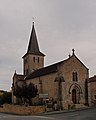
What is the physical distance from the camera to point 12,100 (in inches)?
2453

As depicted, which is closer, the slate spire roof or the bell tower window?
the bell tower window

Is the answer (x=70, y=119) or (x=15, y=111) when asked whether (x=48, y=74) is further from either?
(x=70, y=119)

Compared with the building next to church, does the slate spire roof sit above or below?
above

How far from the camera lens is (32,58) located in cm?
6656

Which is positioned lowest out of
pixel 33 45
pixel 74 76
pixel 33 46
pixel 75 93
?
pixel 75 93

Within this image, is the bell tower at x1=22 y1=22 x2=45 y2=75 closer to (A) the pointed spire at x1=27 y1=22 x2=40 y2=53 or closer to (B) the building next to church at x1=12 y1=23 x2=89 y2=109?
(A) the pointed spire at x1=27 y1=22 x2=40 y2=53

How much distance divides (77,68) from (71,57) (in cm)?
258

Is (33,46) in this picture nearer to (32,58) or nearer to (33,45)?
(33,45)

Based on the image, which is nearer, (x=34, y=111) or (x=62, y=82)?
(x=34, y=111)

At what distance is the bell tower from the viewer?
6644 centimetres

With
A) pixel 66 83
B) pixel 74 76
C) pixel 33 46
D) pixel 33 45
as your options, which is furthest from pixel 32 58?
pixel 66 83

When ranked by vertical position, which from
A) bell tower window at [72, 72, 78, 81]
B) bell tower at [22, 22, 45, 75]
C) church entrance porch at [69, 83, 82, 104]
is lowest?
church entrance porch at [69, 83, 82, 104]

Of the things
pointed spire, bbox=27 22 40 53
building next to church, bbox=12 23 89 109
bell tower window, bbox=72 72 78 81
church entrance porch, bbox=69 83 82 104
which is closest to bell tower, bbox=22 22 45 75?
pointed spire, bbox=27 22 40 53

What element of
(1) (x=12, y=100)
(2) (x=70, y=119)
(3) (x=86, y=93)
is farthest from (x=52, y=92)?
(2) (x=70, y=119)
